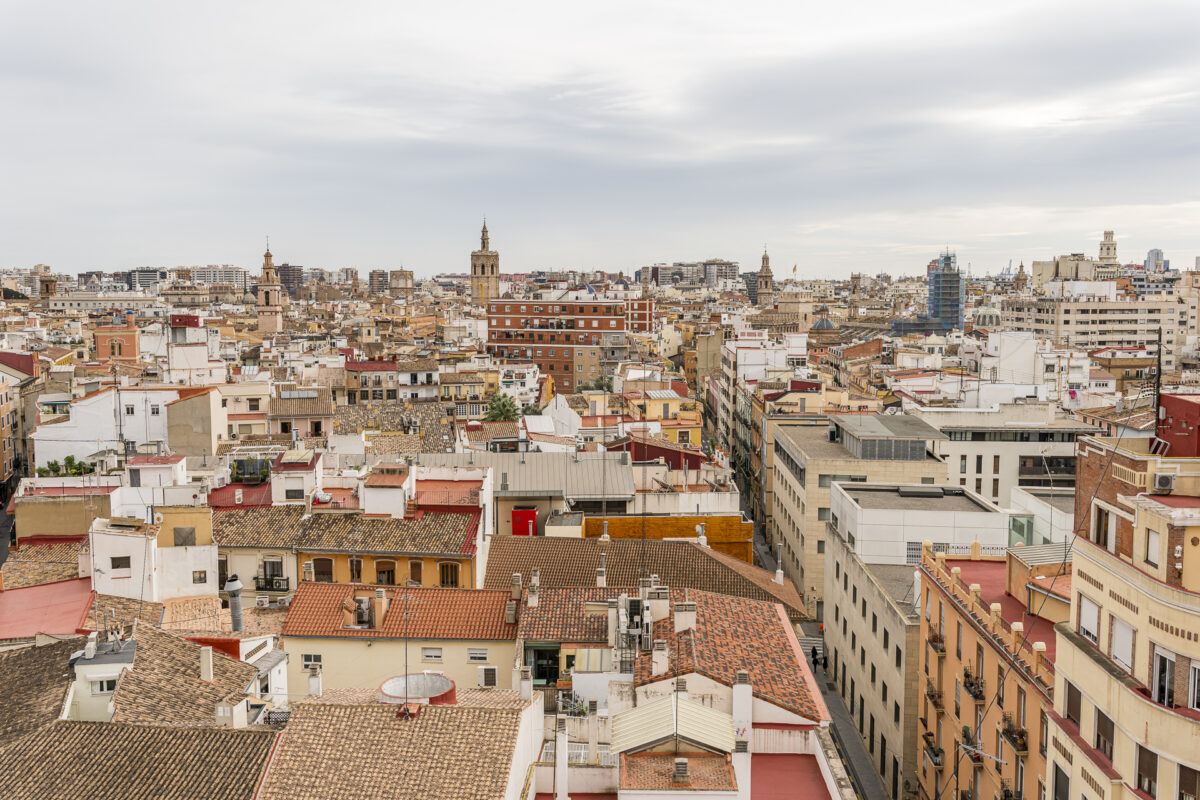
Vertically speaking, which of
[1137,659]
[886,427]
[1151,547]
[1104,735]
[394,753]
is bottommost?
[394,753]

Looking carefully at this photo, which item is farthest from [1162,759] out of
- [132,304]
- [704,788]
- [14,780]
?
[132,304]

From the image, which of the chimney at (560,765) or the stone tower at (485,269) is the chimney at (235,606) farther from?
the stone tower at (485,269)

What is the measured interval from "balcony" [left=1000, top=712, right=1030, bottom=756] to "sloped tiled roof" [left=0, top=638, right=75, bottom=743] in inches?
651

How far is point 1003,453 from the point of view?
161ft

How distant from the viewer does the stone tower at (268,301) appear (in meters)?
134

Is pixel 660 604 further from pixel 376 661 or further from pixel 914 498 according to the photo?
pixel 914 498

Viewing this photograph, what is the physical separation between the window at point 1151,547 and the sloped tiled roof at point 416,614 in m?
14.2

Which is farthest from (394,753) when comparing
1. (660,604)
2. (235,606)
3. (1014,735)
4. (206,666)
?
(235,606)

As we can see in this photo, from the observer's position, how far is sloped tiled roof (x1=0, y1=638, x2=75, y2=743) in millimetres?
17672

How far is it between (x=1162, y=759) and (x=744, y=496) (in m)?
53.0

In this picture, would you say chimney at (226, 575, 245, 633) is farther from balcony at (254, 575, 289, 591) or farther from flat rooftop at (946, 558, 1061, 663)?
flat rooftop at (946, 558, 1061, 663)

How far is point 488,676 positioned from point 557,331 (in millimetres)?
87047

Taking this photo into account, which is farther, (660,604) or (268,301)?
(268,301)

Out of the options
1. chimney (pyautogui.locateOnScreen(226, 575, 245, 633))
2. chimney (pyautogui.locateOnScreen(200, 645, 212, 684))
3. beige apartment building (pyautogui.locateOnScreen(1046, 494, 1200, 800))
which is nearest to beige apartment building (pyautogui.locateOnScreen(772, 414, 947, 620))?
chimney (pyautogui.locateOnScreen(226, 575, 245, 633))
